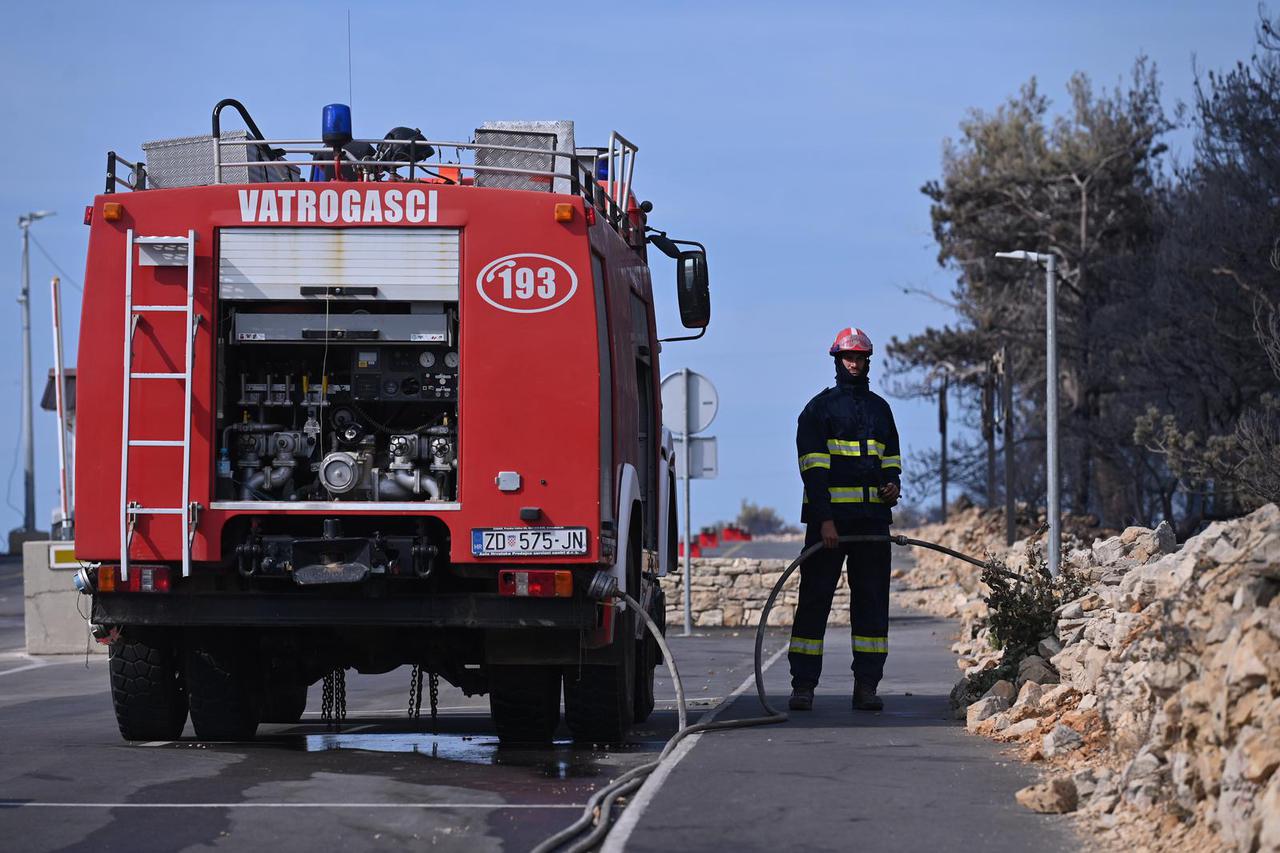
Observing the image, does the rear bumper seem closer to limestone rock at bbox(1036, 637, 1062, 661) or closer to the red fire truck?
the red fire truck

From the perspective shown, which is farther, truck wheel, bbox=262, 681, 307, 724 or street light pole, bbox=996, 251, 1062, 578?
street light pole, bbox=996, 251, 1062, 578

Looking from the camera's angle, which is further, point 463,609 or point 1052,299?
point 1052,299

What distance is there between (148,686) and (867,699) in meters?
4.43

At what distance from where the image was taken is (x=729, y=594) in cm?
2755

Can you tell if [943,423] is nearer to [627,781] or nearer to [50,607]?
[50,607]

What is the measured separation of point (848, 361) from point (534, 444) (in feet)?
9.79

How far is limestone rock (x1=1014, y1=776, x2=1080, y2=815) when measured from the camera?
782 cm

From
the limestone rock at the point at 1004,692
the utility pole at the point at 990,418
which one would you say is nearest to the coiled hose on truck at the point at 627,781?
the limestone rock at the point at 1004,692

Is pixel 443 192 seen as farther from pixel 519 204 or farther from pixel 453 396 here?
pixel 453 396

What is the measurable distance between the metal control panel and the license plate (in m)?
0.80

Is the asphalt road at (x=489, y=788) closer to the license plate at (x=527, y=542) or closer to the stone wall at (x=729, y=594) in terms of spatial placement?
the license plate at (x=527, y=542)

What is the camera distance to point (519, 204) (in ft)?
33.9

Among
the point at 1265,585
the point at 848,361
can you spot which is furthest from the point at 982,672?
the point at 1265,585

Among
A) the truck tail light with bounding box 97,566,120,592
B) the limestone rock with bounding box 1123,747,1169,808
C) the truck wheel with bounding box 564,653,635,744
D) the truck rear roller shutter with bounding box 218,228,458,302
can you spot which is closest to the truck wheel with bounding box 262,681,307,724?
the truck tail light with bounding box 97,566,120,592
